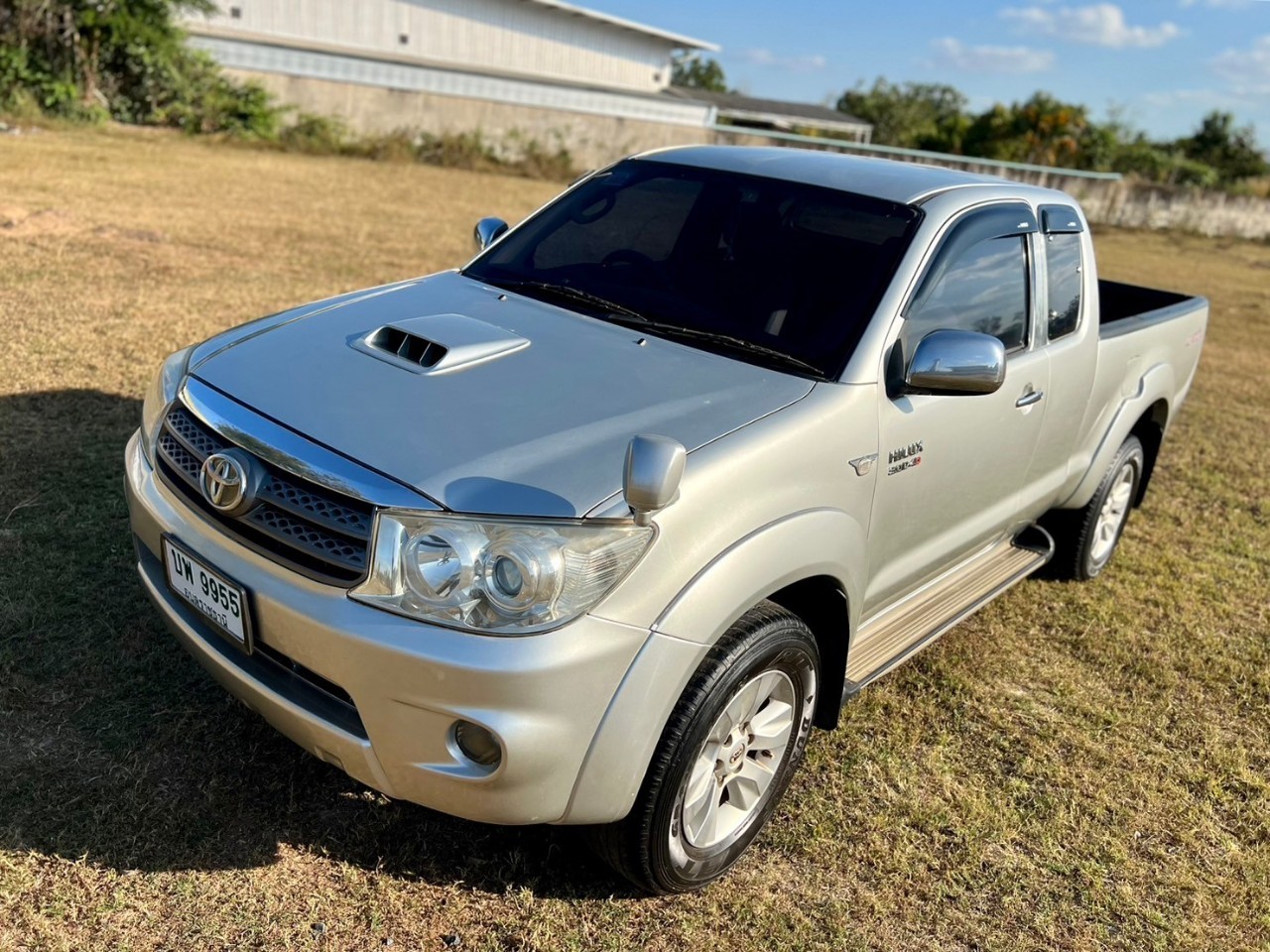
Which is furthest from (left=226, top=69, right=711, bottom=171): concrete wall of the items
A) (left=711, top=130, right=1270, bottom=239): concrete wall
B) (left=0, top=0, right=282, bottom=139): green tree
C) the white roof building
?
(left=711, top=130, right=1270, bottom=239): concrete wall

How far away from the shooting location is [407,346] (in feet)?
9.35

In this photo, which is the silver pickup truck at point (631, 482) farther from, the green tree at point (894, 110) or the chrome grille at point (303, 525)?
the green tree at point (894, 110)

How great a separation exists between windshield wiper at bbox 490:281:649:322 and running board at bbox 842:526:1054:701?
128 cm

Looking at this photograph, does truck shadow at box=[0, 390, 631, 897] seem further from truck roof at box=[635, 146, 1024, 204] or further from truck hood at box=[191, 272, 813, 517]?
truck roof at box=[635, 146, 1024, 204]

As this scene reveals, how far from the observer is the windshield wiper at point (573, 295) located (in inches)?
128

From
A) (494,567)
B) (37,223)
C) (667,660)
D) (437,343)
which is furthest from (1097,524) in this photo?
(37,223)

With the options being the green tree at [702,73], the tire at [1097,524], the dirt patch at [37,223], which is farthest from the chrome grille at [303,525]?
the green tree at [702,73]

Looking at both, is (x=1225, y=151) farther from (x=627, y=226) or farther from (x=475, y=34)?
(x=627, y=226)

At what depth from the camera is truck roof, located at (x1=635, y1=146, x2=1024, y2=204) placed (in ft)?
11.3

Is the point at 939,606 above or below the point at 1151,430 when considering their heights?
below

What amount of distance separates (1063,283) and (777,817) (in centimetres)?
237

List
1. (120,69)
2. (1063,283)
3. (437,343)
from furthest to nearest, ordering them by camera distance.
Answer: (120,69) → (1063,283) → (437,343)

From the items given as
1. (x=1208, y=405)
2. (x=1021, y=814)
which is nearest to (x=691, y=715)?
(x=1021, y=814)

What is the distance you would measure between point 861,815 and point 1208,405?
706cm
